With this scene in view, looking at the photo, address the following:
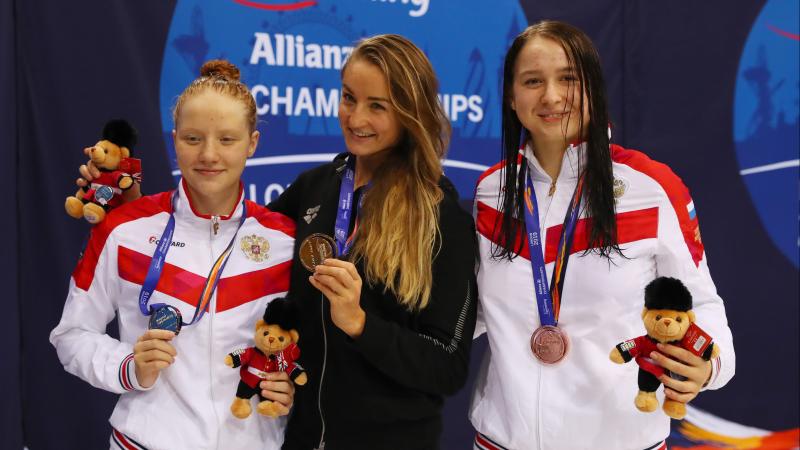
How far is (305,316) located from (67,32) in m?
1.74

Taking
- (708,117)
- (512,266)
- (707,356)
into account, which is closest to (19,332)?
(512,266)

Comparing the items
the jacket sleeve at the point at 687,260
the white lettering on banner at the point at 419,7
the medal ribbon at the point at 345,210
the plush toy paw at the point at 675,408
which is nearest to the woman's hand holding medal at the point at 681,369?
the plush toy paw at the point at 675,408

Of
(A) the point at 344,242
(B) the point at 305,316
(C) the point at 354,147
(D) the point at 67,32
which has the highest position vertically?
(D) the point at 67,32

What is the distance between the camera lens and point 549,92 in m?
1.97

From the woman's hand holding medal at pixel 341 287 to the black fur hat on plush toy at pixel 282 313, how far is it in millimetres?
118

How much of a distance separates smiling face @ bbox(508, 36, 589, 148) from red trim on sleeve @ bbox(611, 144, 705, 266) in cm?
16

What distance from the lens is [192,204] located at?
206 centimetres

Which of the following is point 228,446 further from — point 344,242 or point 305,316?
point 344,242

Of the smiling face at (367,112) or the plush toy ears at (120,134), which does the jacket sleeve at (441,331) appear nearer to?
the smiling face at (367,112)

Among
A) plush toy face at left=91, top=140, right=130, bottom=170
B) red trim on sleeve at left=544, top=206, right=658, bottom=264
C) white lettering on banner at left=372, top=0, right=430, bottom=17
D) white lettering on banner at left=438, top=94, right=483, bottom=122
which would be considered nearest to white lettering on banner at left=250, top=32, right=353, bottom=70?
white lettering on banner at left=372, top=0, right=430, bottom=17

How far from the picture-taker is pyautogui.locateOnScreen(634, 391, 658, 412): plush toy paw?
71.1 inches

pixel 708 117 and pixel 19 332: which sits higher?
pixel 708 117

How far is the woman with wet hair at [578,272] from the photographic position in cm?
Answer: 198

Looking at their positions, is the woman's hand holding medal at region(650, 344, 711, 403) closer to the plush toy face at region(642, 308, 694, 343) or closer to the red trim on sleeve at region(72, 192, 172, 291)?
the plush toy face at region(642, 308, 694, 343)
